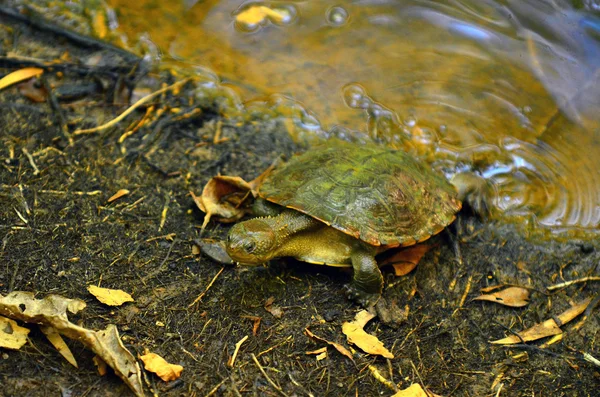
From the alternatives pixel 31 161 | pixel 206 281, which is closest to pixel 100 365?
pixel 206 281

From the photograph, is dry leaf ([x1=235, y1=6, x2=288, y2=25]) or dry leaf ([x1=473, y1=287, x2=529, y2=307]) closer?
dry leaf ([x1=473, y1=287, x2=529, y2=307])

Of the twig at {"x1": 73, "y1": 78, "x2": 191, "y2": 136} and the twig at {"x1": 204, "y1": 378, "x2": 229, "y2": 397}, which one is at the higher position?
the twig at {"x1": 73, "y1": 78, "x2": 191, "y2": 136}

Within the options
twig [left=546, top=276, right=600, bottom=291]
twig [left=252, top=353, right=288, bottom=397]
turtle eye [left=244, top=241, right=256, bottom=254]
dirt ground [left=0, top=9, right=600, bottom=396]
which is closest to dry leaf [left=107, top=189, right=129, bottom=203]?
dirt ground [left=0, top=9, right=600, bottom=396]

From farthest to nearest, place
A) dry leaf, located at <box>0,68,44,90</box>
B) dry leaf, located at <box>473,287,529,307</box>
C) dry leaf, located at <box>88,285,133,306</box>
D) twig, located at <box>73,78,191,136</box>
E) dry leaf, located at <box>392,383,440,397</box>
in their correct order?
1. dry leaf, located at <box>0,68,44,90</box>
2. twig, located at <box>73,78,191,136</box>
3. dry leaf, located at <box>473,287,529,307</box>
4. dry leaf, located at <box>88,285,133,306</box>
5. dry leaf, located at <box>392,383,440,397</box>

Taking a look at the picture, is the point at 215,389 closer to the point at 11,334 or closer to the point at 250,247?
the point at 250,247

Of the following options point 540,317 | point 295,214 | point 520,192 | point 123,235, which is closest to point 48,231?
point 123,235

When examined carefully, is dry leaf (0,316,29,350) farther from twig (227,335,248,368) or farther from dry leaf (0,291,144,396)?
twig (227,335,248,368)

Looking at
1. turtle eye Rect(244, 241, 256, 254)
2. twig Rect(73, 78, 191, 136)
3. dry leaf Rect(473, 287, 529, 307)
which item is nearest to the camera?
turtle eye Rect(244, 241, 256, 254)

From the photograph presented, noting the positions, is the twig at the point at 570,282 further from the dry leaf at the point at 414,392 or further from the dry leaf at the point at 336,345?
the dry leaf at the point at 336,345
